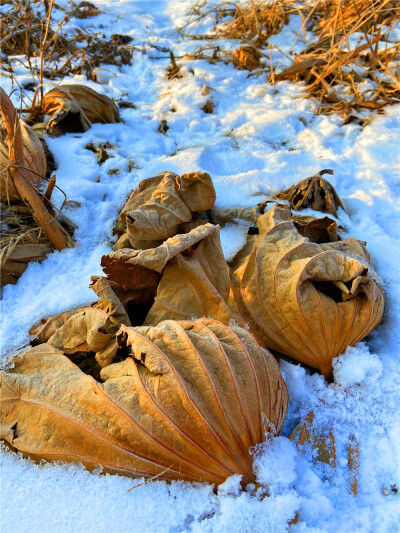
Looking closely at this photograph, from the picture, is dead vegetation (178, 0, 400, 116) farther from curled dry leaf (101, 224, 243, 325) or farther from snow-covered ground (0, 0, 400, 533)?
curled dry leaf (101, 224, 243, 325)

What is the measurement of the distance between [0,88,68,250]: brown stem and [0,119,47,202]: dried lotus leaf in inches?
1.8

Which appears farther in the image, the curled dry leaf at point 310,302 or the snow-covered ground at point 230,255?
the curled dry leaf at point 310,302

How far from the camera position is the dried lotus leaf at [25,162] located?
2.10 m

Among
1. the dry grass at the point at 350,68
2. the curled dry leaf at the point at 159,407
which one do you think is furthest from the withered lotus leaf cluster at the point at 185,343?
the dry grass at the point at 350,68

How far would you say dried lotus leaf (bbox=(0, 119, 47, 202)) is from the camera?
2.10 metres

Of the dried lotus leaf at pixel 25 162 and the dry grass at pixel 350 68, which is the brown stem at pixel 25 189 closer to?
the dried lotus leaf at pixel 25 162

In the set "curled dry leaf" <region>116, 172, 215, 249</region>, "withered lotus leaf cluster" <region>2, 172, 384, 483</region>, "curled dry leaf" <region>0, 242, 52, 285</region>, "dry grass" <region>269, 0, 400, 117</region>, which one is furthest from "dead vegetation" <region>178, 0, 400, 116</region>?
"curled dry leaf" <region>0, 242, 52, 285</region>

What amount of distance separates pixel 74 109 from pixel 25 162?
0.87 m

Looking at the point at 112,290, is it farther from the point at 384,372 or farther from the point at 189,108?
the point at 189,108

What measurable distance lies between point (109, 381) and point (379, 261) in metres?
1.52

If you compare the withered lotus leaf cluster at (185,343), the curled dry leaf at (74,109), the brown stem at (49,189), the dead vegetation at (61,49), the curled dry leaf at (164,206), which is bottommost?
the withered lotus leaf cluster at (185,343)

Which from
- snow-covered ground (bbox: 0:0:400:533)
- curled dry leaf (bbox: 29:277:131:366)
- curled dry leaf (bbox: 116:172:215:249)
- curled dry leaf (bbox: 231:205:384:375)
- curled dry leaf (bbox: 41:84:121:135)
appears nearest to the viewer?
snow-covered ground (bbox: 0:0:400:533)

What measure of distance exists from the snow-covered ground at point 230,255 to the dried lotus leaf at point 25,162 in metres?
0.18

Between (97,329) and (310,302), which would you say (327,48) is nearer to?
(310,302)
